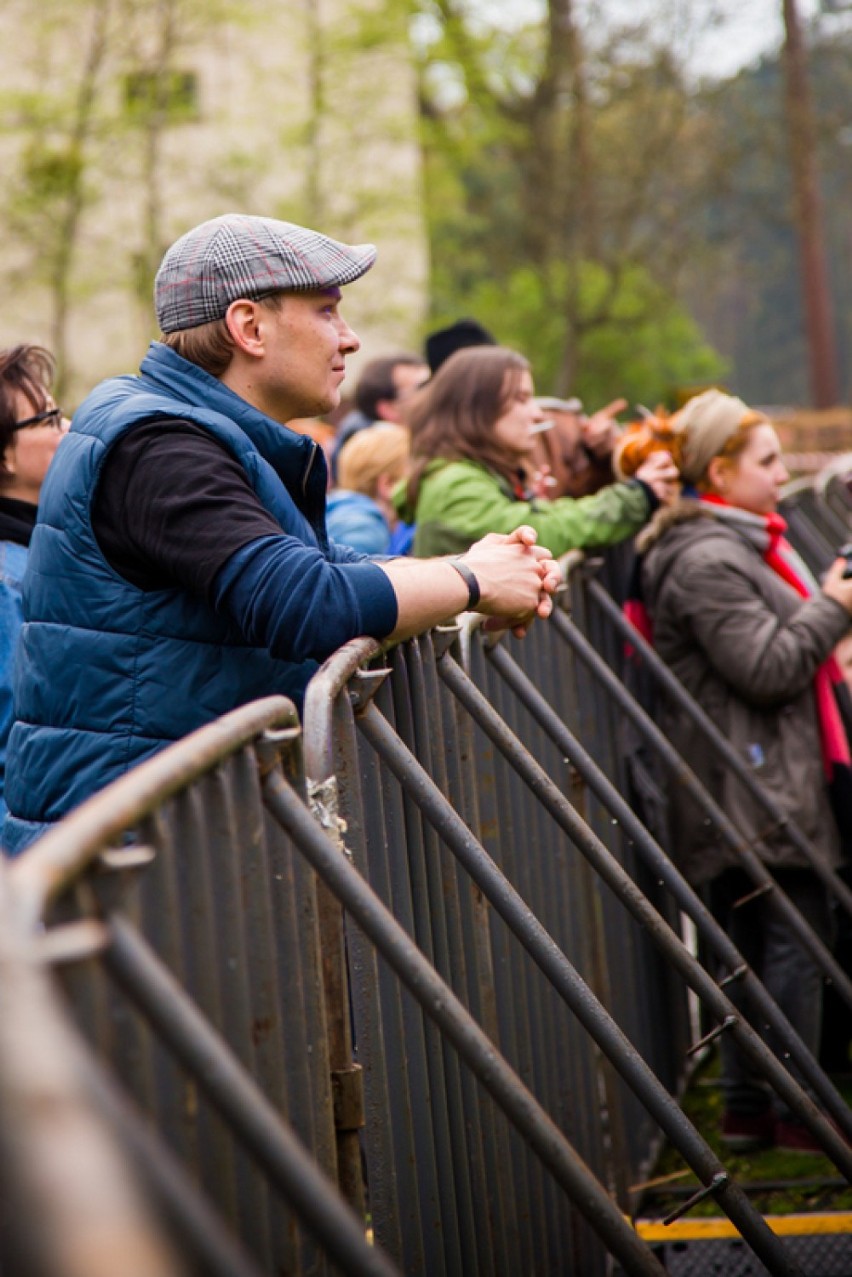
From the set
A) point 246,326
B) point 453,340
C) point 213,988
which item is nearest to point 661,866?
point 246,326

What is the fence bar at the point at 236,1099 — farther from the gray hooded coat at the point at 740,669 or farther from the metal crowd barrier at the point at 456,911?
the gray hooded coat at the point at 740,669

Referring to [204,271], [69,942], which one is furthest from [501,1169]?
[69,942]

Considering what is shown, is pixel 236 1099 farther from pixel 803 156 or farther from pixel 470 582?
pixel 803 156

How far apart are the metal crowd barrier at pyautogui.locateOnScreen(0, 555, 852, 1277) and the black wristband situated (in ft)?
0.41

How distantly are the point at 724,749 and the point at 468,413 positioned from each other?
3.84ft

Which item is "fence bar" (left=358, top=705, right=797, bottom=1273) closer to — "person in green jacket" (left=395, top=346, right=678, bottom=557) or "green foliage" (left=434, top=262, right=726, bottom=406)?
"person in green jacket" (left=395, top=346, right=678, bottom=557)

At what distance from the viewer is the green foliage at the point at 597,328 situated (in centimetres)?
3225

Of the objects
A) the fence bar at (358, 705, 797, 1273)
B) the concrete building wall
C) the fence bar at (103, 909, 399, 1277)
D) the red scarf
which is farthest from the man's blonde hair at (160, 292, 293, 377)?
the concrete building wall

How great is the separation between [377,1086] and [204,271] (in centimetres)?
134

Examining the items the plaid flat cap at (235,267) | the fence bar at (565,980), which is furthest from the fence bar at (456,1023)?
the plaid flat cap at (235,267)

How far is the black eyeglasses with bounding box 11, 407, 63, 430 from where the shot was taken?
12.1 feet

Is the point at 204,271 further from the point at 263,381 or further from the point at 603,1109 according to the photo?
the point at 603,1109

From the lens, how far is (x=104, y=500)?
2516mm

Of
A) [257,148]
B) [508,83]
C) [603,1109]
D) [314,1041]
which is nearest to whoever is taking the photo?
[314,1041]
